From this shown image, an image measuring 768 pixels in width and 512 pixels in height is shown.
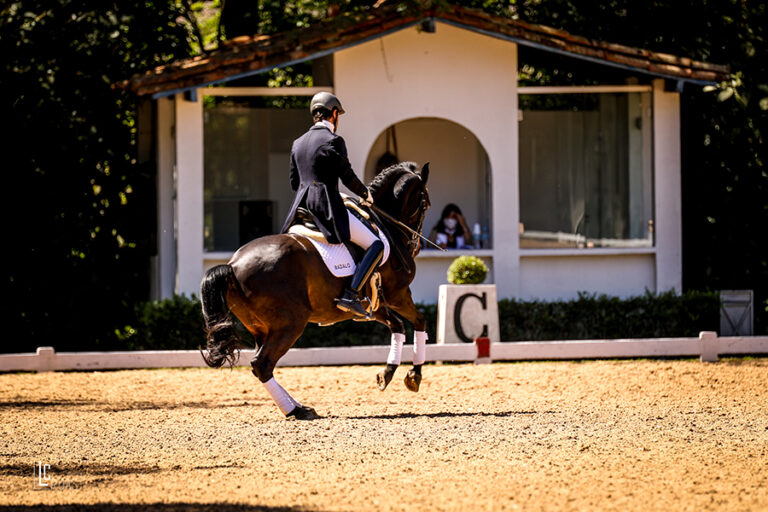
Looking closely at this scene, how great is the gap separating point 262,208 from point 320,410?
7219 mm

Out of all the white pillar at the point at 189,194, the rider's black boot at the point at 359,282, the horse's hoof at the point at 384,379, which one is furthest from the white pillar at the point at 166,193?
the rider's black boot at the point at 359,282

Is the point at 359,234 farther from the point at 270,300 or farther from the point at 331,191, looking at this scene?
the point at 270,300

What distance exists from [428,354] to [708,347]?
10.9ft

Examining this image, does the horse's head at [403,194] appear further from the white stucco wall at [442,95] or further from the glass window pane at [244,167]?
the glass window pane at [244,167]

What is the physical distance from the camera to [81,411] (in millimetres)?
10211

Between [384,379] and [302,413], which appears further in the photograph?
[384,379]

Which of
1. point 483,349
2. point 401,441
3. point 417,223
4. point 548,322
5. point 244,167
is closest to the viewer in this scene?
point 401,441

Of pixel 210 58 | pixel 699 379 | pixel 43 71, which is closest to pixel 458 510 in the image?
pixel 699 379

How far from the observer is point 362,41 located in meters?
14.9

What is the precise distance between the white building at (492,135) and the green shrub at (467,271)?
4.98ft

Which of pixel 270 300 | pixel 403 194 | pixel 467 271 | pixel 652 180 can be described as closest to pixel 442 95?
pixel 467 271

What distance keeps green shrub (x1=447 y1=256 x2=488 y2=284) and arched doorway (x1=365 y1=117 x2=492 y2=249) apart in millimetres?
3705

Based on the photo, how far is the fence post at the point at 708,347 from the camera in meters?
13.1

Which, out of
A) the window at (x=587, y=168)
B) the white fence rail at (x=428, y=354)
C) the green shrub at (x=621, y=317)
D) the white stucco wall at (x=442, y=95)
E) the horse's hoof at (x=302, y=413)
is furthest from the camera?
the window at (x=587, y=168)
